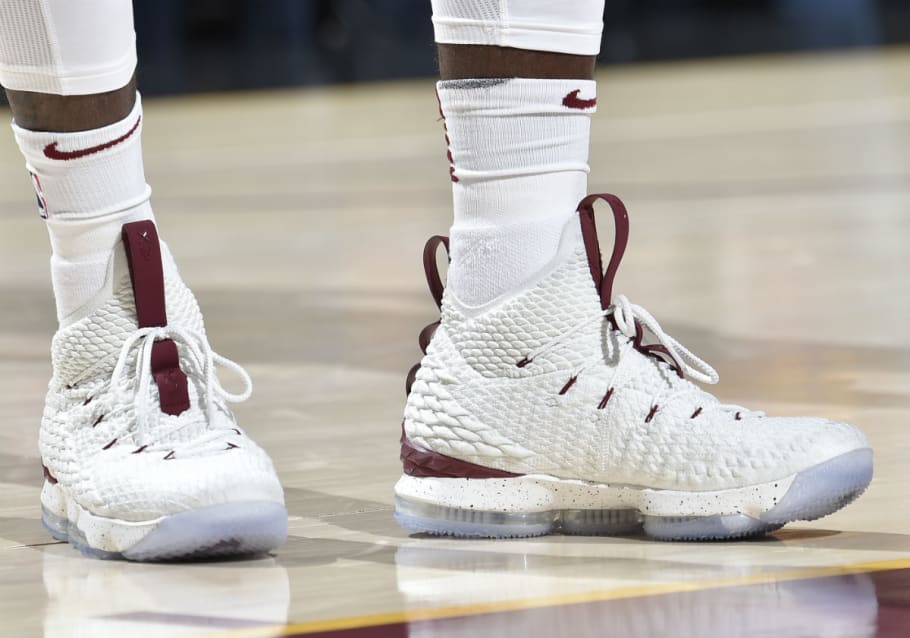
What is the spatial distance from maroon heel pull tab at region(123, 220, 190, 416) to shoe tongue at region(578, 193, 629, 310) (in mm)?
289

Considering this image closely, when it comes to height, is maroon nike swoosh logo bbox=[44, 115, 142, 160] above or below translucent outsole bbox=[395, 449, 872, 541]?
above

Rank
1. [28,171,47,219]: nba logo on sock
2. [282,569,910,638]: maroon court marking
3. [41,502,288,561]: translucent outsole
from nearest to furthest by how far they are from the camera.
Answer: [282,569,910,638]: maroon court marking < [41,502,288,561]: translucent outsole < [28,171,47,219]: nba logo on sock

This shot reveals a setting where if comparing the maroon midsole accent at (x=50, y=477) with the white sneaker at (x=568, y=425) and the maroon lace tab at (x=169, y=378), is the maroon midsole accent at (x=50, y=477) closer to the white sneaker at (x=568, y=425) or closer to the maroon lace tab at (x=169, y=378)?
the maroon lace tab at (x=169, y=378)

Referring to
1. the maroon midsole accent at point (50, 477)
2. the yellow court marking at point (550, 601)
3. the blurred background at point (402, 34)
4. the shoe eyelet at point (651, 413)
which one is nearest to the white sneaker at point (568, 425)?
the shoe eyelet at point (651, 413)

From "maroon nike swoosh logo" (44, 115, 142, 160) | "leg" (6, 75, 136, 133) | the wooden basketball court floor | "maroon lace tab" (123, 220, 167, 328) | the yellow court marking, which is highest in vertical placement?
"leg" (6, 75, 136, 133)

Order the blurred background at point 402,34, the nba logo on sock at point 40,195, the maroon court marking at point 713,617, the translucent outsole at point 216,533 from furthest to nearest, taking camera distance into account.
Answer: the blurred background at point 402,34, the nba logo on sock at point 40,195, the translucent outsole at point 216,533, the maroon court marking at point 713,617

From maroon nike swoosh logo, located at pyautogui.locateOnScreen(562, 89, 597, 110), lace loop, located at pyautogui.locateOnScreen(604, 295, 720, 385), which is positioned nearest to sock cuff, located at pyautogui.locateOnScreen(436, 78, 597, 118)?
maroon nike swoosh logo, located at pyautogui.locateOnScreen(562, 89, 597, 110)

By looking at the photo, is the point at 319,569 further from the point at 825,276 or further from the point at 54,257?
the point at 825,276

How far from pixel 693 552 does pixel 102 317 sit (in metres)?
0.43

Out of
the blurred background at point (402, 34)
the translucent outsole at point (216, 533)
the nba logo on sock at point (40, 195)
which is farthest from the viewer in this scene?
the blurred background at point (402, 34)

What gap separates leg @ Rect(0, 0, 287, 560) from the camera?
3.76 ft

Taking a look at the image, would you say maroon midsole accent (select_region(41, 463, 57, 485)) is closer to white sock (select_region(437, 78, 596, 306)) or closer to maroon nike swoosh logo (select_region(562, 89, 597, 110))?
white sock (select_region(437, 78, 596, 306))

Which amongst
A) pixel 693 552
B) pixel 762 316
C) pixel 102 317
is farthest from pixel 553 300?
pixel 762 316

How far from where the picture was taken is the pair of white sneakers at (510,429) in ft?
3.77
